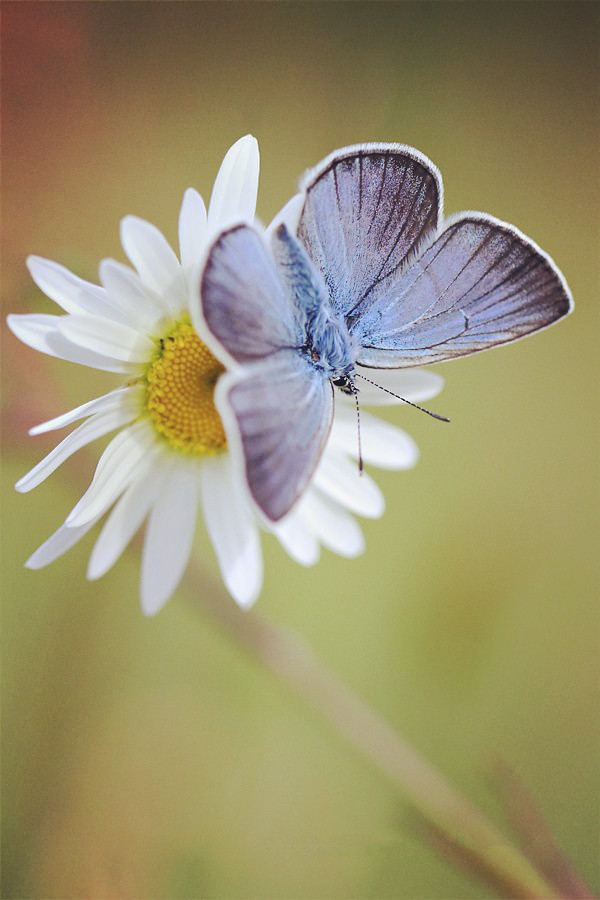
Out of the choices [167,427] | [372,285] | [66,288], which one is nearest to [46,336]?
[66,288]

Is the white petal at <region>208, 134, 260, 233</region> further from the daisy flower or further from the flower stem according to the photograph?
the flower stem

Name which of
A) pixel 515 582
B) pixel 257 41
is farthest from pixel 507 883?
pixel 257 41

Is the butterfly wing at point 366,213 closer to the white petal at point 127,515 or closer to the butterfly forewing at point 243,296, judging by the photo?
the butterfly forewing at point 243,296

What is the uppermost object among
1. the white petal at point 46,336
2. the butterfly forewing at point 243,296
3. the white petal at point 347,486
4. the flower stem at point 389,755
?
the butterfly forewing at point 243,296

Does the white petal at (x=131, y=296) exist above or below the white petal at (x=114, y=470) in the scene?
above

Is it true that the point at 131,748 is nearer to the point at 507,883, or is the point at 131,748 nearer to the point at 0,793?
the point at 0,793

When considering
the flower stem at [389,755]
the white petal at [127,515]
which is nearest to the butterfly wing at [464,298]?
the white petal at [127,515]
